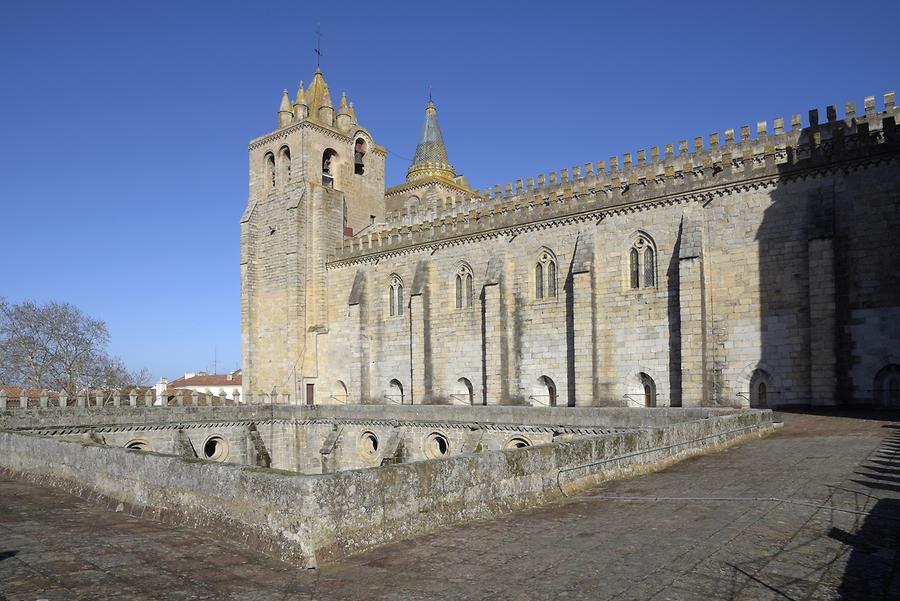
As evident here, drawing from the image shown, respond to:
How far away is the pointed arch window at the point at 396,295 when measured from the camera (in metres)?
36.1

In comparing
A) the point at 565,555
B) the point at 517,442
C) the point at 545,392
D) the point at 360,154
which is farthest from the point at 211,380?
the point at 565,555

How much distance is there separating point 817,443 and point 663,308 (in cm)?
1226

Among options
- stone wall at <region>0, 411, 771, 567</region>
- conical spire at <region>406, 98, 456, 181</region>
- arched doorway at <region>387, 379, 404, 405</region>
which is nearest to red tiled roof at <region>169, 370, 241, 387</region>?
conical spire at <region>406, 98, 456, 181</region>

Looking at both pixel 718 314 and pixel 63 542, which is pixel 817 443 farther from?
pixel 63 542

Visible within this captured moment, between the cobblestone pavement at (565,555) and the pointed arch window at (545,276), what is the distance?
20.6 m

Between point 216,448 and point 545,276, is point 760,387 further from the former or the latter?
point 216,448

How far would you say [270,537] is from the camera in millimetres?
6625

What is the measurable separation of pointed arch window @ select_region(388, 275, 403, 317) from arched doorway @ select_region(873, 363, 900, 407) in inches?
860

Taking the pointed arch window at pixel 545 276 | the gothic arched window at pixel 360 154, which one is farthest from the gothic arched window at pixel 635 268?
the gothic arched window at pixel 360 154

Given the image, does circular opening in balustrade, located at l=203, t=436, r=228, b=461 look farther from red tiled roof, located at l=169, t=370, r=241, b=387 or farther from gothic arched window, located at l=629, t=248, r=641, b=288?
red tiled roof, located at l=169, t=370, r=241, b=387

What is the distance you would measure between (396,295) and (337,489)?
30.0 m

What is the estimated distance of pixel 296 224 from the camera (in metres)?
38.4

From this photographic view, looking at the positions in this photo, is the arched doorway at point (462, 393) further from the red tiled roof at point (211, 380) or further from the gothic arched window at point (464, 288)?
the red tiled roof at point (211, 380)

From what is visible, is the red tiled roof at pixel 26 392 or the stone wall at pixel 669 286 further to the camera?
the red tiled roof at pixel 26 392
